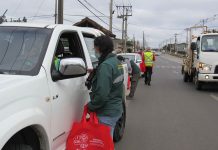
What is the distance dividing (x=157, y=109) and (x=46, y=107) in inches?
302

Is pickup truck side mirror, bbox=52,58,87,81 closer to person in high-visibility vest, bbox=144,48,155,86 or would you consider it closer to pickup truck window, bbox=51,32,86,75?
pickup truck window, bbox=51,32,86,75

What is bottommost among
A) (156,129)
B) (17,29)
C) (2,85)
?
(156,129)

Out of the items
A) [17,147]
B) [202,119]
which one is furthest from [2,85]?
[202,119]

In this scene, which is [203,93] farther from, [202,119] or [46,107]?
[46,107]

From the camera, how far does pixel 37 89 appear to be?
3908 millimetres

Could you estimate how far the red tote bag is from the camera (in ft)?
15.0

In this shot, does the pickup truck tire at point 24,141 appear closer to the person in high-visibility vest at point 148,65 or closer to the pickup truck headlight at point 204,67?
the pickup truck headlight at point 204,67

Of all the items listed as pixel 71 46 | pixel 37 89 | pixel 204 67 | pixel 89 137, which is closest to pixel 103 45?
pixel 71 46

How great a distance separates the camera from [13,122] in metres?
3.40

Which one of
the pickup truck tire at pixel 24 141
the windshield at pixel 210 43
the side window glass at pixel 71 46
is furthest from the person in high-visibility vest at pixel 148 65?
the pickup truck tire at pixel 24 141

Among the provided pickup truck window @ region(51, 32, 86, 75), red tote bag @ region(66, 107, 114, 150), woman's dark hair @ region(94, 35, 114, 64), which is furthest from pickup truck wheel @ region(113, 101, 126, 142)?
red tote bag @ region(66, 107, 114, 150)

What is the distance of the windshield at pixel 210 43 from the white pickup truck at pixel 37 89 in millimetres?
11871

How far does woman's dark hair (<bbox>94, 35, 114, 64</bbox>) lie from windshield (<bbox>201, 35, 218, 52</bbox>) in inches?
471

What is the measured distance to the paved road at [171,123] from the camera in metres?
7.25
